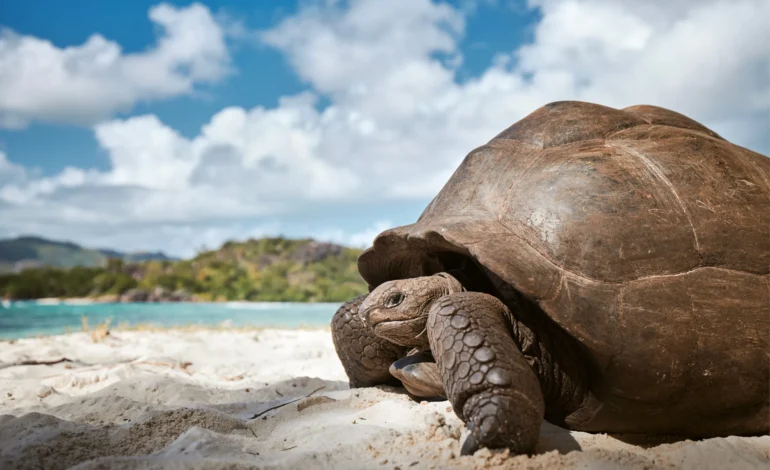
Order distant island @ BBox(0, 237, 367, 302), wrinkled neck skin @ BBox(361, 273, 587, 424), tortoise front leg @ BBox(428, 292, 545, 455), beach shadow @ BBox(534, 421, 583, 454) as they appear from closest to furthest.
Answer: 1. tortoise front leg @ BBox(428, 292, 545, 455)
2. beach shadow @ BBox(534, 421, 583, 454)
3. wrinkled neck skin @ BBox(361, 273, 587, 424)
4. distant island @ BBox(0, 237, 367, 302)

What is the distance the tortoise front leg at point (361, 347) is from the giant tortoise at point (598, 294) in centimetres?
42

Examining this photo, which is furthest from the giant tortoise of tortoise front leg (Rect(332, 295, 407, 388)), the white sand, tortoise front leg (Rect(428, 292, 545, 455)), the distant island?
the distant island

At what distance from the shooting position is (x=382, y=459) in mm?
2287

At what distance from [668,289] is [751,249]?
0.59 meters

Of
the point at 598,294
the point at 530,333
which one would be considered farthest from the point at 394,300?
the point at 598,294

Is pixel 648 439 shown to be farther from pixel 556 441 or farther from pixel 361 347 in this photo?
pixel 361 347

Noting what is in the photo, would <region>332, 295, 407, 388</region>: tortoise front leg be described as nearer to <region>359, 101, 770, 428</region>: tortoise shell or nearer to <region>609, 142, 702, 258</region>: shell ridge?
<region>359, 101, 770, 428</region>: tortoise shell

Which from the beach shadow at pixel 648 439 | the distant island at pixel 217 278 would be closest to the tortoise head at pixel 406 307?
the beach shadow at pixel 648 439

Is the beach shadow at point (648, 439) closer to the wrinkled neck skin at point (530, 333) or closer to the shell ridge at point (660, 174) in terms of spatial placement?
the wrinkled neck skin at point (530, 333)

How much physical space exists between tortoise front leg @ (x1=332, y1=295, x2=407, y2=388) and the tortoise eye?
612 millimetres

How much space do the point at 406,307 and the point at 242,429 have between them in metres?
1.13

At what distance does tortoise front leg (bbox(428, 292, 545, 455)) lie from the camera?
2215 mm

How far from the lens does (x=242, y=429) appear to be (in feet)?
10.1

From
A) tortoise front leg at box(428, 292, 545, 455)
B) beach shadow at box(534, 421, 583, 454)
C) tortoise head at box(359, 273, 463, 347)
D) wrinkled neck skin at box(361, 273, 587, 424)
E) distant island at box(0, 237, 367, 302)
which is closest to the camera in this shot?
tortoise front leg at box(428, 292, 545, 455)
